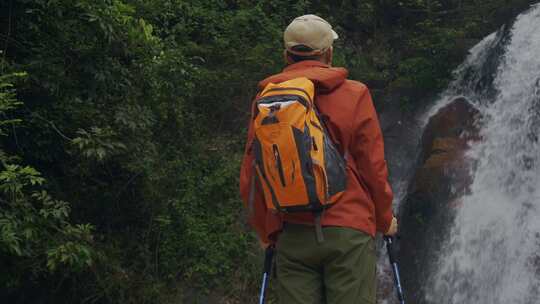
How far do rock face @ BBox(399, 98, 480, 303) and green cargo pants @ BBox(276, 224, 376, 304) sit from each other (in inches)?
192

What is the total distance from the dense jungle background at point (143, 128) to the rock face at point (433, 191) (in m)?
0.74

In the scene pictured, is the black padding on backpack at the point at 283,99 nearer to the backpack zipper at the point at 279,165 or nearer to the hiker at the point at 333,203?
the hiker at the point at 333,203

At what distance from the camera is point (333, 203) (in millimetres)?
3221

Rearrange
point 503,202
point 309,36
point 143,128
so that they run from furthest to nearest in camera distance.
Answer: point 503,202
point 143,128
point 309,36

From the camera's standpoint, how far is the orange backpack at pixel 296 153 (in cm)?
310

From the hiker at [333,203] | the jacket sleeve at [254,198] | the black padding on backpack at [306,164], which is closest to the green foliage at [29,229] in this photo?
the jacket sleeve at [254,198]

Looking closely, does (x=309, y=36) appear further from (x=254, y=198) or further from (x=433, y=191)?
(x=433, y=191)

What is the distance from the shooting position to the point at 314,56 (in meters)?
3.48

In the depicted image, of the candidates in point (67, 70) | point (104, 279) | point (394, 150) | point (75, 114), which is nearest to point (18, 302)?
point (104, 279)

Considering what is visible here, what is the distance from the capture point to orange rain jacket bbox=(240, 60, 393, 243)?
326cm

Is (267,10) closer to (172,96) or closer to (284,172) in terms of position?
(172,96)

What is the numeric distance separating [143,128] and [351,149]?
286 cm

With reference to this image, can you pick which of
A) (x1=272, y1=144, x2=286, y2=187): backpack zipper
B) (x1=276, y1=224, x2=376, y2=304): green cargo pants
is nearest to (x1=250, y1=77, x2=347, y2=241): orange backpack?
(x1=272, y1=144, x2=286, y2=187): backpack zipper

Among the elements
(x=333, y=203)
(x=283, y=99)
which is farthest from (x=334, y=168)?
(x=283, y=99)
